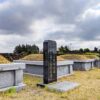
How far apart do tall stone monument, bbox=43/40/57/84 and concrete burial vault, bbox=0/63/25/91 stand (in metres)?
1.46

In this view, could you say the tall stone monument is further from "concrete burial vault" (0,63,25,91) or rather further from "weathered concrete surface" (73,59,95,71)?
"weathered concrete surface" (73,59,95,71)

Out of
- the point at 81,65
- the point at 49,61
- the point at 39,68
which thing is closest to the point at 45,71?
the point at 49,61

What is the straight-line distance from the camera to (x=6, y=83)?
25.4 ft

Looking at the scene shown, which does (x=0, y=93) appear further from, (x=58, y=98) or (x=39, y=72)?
(x=39, y=72)

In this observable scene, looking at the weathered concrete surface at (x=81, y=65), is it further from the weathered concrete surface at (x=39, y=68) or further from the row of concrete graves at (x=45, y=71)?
the weathered concrete surface at (x=39, y=68)

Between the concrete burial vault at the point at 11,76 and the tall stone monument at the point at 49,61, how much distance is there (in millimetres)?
1465

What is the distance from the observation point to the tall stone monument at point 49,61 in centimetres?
942

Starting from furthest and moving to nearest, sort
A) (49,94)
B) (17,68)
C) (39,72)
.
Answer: (39,72) → (17,68) → (49,94)

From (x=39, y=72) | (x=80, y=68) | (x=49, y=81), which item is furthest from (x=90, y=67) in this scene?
(x=49, y=81)

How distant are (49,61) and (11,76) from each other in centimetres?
223

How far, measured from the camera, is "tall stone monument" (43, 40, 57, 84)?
9422 mm

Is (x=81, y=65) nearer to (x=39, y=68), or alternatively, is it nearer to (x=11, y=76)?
(x=39, y=68)

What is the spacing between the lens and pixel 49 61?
9625 mm

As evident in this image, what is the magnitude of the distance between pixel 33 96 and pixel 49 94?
69cm
